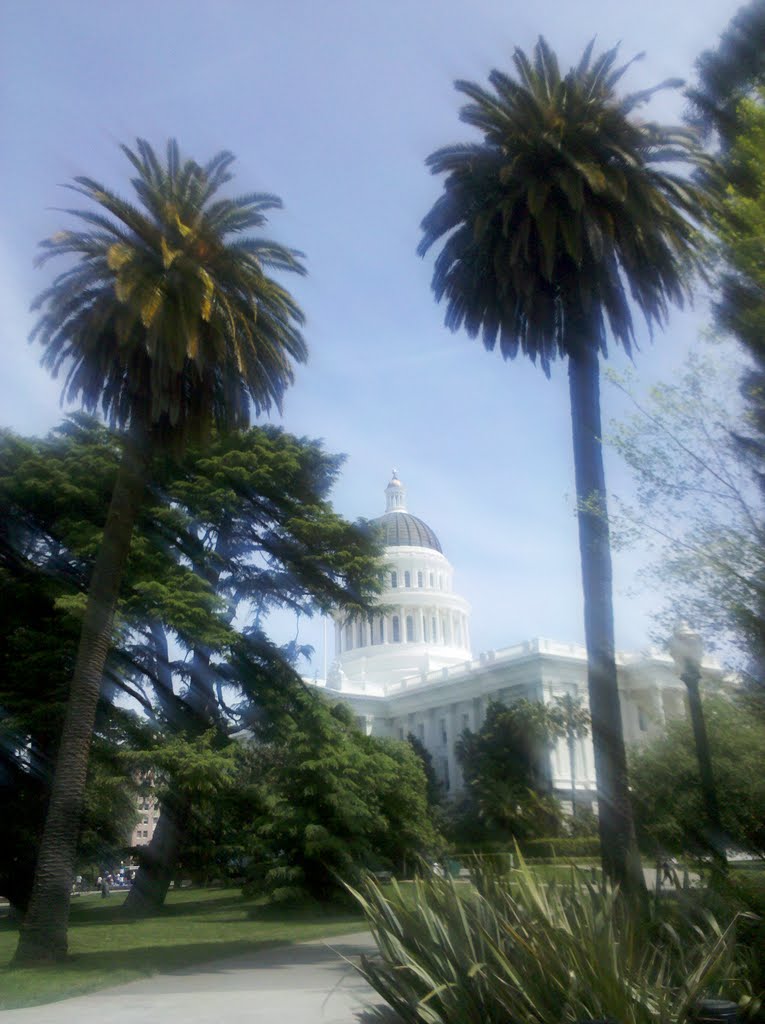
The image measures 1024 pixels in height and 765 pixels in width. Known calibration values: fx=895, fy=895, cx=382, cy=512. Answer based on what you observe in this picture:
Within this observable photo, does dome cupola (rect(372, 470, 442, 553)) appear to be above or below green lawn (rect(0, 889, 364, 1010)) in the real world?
above

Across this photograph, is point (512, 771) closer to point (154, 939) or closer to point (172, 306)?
point (154, 939)

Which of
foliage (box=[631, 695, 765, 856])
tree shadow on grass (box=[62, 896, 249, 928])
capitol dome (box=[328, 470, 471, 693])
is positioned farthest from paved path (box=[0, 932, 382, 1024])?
capitol dome (box=[328, 470, 471, 693])

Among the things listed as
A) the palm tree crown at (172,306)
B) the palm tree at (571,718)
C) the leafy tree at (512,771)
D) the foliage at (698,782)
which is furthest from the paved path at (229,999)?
the palm tree at (571,718)

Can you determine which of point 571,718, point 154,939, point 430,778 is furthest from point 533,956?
point 430,778

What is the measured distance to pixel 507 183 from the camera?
16.4m

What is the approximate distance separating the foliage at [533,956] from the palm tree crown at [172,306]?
1154cm

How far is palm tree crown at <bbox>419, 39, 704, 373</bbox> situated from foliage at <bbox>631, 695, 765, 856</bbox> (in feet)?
26.0

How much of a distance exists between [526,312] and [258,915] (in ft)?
65.7

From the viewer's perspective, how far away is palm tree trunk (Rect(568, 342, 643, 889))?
47.2 ft

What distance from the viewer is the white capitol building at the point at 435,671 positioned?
69.6 m

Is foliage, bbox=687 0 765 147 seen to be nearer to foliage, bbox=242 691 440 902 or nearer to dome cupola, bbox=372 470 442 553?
foliage, bbox=242 691 440 902

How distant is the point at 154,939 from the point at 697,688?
13267 mm

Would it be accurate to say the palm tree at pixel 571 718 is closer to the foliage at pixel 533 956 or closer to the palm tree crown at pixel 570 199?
the palm tree crown at pixel 570 199

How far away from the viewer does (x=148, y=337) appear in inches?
653
